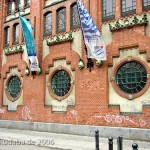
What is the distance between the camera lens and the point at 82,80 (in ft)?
59.0

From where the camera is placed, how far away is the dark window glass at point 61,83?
19.2 m

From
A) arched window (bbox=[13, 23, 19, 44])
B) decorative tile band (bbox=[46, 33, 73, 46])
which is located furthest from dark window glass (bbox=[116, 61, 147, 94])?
arched window (bbox=[13, 23, 19, 44])

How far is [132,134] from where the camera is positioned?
1530cm

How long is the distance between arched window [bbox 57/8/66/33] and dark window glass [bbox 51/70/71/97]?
3.23 m

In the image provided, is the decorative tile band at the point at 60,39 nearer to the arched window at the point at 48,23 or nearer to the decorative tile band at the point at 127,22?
the arched window at the point at 48,23

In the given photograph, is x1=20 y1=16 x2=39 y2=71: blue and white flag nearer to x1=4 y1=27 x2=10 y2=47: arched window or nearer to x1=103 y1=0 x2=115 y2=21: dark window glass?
x1=4 y1=27 x2=10 y2=47: arched window

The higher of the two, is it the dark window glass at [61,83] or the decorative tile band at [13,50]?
the decorative tile band at [13,50]

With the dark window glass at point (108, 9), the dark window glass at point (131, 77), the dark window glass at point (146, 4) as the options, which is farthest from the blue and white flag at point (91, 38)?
the dark window glass at point (146, 4)

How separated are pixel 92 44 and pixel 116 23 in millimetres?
2163

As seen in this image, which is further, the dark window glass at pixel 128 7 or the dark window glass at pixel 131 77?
the dark window glass at pixel 128 7

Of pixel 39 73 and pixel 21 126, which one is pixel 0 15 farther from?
pixel 21 126

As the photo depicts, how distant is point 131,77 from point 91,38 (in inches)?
132

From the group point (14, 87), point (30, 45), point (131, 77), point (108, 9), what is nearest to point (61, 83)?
point (30, 45)

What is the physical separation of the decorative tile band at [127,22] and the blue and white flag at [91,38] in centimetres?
128
